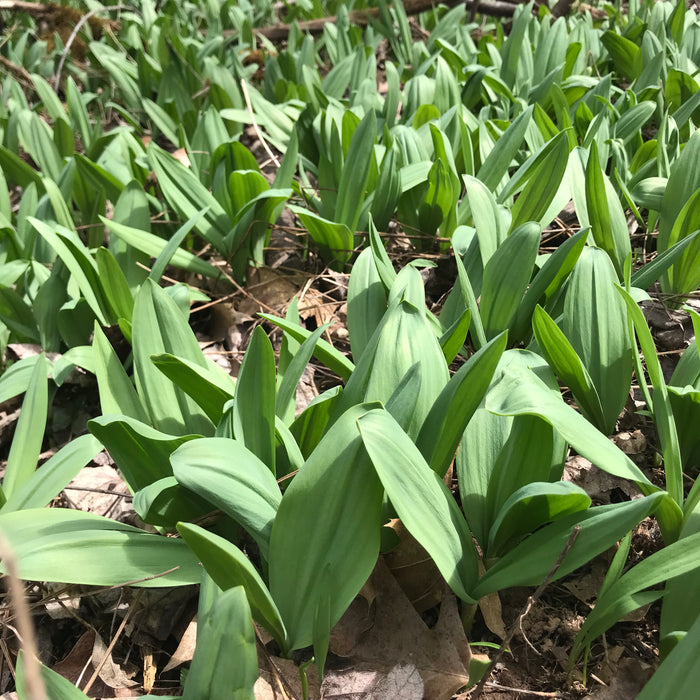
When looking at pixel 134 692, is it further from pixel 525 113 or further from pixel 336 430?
pixel 525 113

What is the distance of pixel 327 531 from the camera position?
0.76 m

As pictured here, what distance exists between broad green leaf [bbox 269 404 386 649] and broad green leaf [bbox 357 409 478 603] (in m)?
0.03

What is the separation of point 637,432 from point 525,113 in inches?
32.4

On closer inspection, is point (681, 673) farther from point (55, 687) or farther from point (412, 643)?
point (55, 687)

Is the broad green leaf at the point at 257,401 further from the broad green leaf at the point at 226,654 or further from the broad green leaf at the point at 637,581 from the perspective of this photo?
the broad green leaf at the point at 637,581

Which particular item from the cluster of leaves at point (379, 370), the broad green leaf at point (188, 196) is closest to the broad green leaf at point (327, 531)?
the cluster of leaves at point (379, 370)

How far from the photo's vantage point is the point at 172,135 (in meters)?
2.62

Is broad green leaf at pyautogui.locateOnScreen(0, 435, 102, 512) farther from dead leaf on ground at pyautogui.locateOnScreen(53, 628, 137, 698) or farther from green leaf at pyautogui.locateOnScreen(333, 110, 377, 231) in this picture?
green leaf at pyautogui.locateOnScreen(333, 110, 377, 231)

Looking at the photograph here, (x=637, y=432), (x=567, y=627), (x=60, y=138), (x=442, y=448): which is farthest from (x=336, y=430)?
(x=60, y=138)

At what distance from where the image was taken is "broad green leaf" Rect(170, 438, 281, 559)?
0.75m

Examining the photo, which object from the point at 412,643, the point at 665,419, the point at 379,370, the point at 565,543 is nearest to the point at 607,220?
the point at 665,419

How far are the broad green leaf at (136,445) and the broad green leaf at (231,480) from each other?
130mm

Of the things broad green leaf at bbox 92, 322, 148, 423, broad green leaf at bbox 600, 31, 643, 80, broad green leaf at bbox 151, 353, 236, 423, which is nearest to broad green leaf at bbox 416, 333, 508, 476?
broad green leaf at bbox 151, 353, 236, 423

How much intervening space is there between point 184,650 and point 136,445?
30 centimetres
